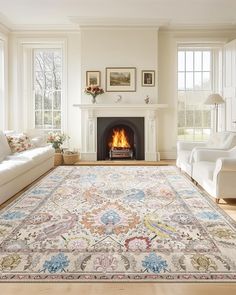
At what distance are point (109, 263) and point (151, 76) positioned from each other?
19.4ft

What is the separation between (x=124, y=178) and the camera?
219 inches

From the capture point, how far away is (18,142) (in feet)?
19.1

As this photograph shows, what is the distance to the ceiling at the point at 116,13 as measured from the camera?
6348 millimetres

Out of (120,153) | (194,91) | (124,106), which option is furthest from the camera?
(194,91)

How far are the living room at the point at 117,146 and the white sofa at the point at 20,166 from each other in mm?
28

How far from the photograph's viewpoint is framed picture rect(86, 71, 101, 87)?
302 inches

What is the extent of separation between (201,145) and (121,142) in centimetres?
238

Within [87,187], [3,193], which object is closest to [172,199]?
[87,187]

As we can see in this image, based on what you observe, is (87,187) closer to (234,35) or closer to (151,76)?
(151,76)

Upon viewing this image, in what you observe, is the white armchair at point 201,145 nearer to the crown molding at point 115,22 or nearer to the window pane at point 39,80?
the crown molding at point 115,22

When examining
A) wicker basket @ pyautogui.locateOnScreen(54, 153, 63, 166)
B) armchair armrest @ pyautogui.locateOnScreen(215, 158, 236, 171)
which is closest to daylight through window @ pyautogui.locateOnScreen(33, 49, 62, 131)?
wicker basket @ pyautogui.locateOnScreen(54, 153, 63, 166)

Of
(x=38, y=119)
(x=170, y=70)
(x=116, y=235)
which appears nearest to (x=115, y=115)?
(x=170, y=70)

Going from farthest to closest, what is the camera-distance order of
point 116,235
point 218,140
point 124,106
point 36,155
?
point 124,106 → point 218,140 → point 36,155 → point 116,235

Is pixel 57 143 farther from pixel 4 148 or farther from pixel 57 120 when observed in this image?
pixel 4 148
